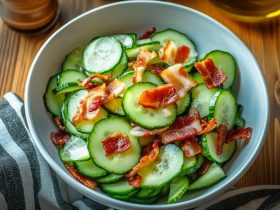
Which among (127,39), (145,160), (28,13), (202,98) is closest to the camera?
(145,160)

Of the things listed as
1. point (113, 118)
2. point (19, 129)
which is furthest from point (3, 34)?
point (113, 118)

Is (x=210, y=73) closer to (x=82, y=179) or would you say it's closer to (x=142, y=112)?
(x=142, y=112)

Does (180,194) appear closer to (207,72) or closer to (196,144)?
(196,144)

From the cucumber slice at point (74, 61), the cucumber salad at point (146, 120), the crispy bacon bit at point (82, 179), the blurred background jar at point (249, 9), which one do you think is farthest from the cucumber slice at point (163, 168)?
the blurred background jar at point (249, 9)

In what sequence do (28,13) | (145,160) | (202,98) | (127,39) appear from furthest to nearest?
(28,13) → (127,39) → (202,98) → (145,160)

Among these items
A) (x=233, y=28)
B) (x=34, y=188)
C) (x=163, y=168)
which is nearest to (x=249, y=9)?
(x=233, y=28)

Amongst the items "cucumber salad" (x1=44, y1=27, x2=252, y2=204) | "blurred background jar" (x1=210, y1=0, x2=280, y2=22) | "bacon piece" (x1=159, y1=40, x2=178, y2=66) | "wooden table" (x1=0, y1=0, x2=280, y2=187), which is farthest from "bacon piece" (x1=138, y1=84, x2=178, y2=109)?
"blurred background jar" (x1=210, y1=0, x2=280, y2=22)
